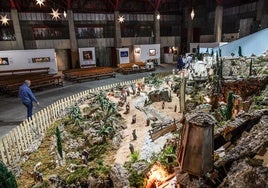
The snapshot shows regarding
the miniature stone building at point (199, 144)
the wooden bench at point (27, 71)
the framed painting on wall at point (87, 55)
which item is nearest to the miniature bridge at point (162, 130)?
the miniature stone building at point (199, 144)

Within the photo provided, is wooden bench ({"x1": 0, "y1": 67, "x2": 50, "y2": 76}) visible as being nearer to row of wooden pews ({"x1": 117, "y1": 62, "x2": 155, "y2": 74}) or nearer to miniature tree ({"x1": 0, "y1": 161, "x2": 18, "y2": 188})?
row of wooden pews ({"x1": 117, "y1": 62, "x2": 155, "y2": 74})

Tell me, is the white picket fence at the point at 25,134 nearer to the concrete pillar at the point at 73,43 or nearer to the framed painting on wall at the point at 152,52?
the concrete pillar at the point at 73,43

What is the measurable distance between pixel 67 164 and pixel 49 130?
359 cm

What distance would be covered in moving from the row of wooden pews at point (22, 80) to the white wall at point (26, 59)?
22.8 inches

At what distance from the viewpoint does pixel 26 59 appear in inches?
901

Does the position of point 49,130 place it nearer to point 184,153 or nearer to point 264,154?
point 184,153

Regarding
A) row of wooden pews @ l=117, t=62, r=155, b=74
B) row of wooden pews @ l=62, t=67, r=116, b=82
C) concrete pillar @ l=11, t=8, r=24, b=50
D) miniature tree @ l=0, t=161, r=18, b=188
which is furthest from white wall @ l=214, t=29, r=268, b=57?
concrete pillar @ l=11, t=8, r=24, b=50

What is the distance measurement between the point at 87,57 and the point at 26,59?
753cm

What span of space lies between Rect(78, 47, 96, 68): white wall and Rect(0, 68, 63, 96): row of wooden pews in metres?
5.54

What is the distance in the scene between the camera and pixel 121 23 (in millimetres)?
30812

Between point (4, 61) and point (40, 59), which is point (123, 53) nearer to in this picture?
point (40, 59)

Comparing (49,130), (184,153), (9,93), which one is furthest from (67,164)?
(9,93)

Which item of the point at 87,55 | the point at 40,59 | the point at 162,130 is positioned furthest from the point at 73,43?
the point at 162,130

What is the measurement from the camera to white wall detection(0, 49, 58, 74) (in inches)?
866
